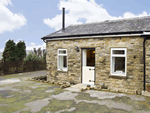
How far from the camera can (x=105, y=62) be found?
28.4 feet

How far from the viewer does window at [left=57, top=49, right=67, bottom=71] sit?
10.6 meters

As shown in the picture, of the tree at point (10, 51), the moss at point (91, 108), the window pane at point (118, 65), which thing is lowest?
the moss at point (91, 108)

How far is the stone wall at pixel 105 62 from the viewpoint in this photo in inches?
308

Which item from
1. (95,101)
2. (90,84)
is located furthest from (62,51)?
(95,101)

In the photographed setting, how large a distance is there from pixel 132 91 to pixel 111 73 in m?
1.51

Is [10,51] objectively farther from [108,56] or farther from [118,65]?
[118,65]

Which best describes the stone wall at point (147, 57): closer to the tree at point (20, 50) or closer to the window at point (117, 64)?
the window at point (117, 64)

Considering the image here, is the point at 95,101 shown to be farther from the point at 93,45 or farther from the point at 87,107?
the point at 93,45

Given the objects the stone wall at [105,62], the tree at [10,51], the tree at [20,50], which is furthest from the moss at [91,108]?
the tree at [20,50]

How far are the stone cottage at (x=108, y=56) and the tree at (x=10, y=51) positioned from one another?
10707 millimetres

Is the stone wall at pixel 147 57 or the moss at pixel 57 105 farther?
the stone wall at pixel 147 57

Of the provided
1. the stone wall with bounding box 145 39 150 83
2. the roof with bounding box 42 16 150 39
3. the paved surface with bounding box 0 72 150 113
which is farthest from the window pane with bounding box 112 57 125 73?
the paved surface with bounding box 0 72 150 113

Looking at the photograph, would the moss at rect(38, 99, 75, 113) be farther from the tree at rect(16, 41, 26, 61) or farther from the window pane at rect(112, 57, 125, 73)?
the tree at rect(16, 41, 26, 61)

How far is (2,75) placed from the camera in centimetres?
1409
